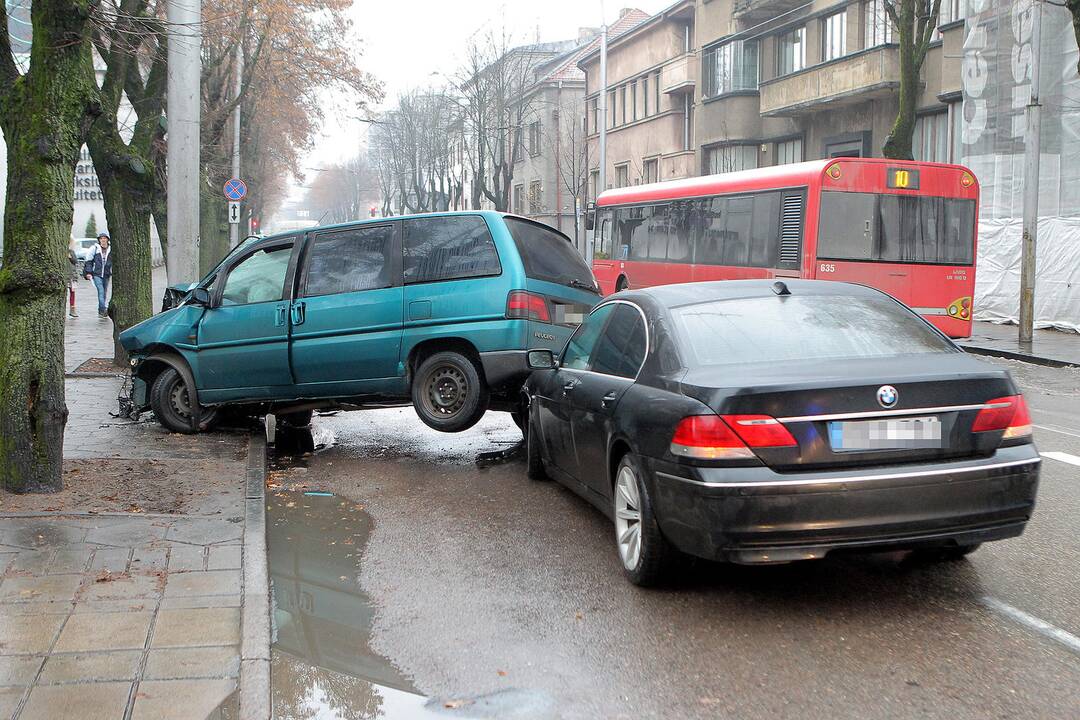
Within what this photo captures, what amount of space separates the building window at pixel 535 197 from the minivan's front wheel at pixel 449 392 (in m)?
53.9

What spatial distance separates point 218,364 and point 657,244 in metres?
13.8

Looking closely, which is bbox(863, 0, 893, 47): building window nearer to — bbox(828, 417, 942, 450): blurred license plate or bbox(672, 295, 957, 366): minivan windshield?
bbox(672, 295, 957, 366): minivan windshield

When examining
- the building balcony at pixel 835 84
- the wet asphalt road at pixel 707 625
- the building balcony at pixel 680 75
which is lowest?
the wet asphalt road at pixel 707 625

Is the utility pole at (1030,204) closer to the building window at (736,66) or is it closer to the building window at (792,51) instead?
the building window at (792,51)

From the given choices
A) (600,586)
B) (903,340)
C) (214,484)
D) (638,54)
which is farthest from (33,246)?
(638,54)

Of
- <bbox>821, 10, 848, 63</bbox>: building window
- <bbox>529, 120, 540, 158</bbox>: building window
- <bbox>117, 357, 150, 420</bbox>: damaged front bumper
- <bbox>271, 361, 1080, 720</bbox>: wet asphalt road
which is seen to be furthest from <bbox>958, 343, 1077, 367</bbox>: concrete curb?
<bbox>529, 120, 540, 158</bbox>: building window

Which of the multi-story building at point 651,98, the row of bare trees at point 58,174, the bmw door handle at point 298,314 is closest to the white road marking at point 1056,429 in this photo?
the bmw door handle at point 298,314

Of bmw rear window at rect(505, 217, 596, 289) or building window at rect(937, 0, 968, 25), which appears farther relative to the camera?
building window at rect(937, 0, 968, 25)

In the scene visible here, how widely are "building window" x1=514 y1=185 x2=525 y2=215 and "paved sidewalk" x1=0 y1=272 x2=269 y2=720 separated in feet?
192

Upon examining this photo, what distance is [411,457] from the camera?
31.2ft

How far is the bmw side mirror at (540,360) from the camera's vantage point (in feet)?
24.1

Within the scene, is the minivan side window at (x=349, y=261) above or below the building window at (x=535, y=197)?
below

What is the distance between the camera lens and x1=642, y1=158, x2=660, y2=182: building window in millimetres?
46062

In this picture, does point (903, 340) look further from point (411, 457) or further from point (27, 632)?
point (411, 457)
